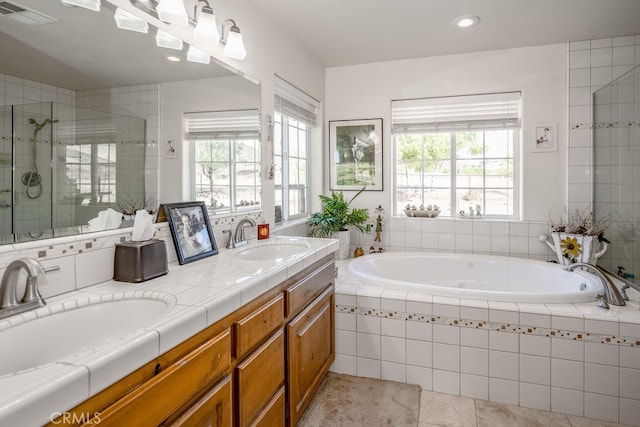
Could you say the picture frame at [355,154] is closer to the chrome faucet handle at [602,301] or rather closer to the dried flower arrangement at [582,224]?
the dried flower arrangement at [582,224]

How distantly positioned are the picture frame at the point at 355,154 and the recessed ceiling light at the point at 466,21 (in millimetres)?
1129

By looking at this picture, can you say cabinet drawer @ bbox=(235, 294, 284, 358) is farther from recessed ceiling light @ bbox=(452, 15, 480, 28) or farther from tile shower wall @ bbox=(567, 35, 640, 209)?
tile shower wall @ bbox=(567, 35, 640, 209)

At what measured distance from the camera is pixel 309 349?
6.30 feet

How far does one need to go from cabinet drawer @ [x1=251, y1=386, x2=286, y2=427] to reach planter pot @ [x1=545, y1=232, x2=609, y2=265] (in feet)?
8.40

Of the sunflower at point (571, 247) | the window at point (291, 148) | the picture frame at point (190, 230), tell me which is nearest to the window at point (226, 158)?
the picture frame at point (190, 230)

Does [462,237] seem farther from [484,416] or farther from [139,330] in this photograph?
[139,330]

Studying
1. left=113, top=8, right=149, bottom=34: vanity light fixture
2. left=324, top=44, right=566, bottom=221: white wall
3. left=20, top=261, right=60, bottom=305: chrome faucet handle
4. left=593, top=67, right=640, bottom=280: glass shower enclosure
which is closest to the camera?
left=20, top=261, right=60, bottom=305: chrome faucet handle

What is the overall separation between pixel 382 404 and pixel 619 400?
123cm

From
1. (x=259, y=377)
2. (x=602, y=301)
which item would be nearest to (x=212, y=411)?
(x=259, y=377)

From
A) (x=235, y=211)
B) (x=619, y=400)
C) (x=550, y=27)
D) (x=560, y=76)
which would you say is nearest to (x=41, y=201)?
(x=235, y=211)

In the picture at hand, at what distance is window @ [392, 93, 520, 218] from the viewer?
348 centimetres

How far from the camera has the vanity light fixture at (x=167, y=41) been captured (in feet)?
5.45

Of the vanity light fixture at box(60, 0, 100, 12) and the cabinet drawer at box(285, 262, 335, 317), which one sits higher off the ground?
the vanity light fixture at box(60, 0, 100, 12)

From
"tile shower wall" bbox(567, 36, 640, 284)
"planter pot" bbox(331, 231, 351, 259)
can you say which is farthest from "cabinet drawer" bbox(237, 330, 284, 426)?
"tile shower wall" bbox(567, 36, 640, 284)
